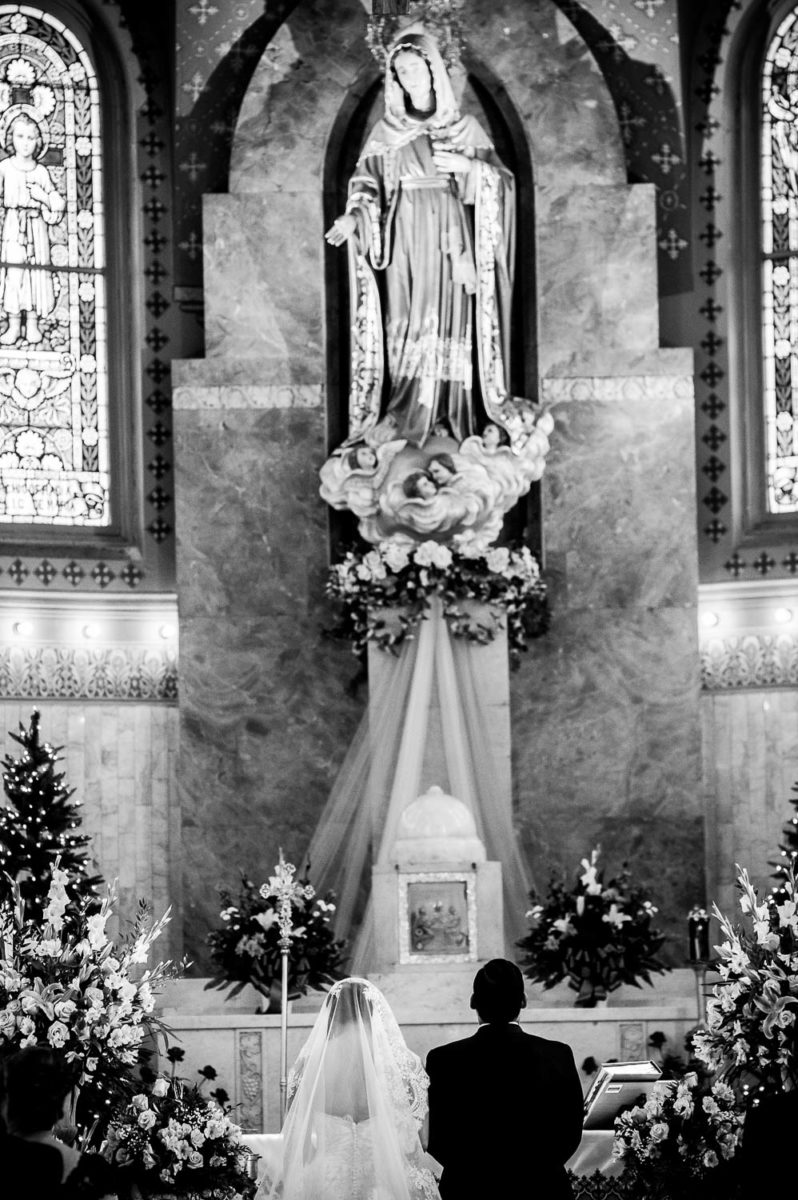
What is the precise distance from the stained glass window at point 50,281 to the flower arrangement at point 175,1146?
9287 millimetres

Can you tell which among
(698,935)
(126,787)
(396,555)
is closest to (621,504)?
(396,555)

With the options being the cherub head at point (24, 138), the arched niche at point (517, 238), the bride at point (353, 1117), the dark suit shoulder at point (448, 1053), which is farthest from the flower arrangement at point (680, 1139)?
the cherub head at point (24, 138)

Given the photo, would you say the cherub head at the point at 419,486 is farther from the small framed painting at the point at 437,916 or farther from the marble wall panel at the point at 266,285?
the small framed painting at the point at 437,916

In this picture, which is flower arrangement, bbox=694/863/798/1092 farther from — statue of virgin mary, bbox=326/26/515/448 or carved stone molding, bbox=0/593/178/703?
carved stone molding, bbox=0/593/178/703

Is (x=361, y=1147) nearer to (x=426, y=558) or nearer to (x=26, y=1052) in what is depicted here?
(x=26, y=1052)

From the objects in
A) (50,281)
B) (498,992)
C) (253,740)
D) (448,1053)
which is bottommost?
→ (448,1053)

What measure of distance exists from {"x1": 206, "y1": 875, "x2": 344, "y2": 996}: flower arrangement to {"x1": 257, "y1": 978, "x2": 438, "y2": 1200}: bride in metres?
4.26

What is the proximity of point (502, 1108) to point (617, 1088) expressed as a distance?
3472 millimetres

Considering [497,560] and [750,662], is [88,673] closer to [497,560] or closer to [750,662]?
[497,560]

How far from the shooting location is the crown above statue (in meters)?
17.9

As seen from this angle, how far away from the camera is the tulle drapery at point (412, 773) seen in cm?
1703

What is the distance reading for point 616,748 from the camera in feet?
59.8

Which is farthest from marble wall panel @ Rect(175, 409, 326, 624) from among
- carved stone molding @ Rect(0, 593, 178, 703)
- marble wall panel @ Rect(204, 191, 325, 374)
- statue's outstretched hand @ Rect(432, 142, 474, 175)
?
statue's outstretched hand @ Rect(432, 142, 474, 175)

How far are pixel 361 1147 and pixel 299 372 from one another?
30.1 ft
